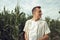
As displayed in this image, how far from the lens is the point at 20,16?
2857 millimetres

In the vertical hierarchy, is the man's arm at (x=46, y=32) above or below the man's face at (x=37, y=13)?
below

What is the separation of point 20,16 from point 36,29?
1.08ft

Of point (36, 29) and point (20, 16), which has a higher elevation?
point (20, 16)

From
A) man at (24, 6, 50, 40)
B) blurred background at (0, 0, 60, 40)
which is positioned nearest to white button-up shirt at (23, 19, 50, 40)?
man at (24, 6, 50, 40)

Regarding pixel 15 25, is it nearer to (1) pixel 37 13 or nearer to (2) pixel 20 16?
(2) pixel 20 16

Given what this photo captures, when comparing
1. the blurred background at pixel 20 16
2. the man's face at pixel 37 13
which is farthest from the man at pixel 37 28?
the blurred background at pixel 20 16

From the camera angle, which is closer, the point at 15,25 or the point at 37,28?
the point at 37,28

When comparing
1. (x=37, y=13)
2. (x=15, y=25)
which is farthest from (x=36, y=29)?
(x=15, y=25)

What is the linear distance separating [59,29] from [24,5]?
1.75 ft

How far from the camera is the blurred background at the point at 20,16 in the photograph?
282cm

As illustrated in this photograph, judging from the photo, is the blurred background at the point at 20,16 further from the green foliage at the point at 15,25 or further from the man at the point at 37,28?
the man at the point at 37,28

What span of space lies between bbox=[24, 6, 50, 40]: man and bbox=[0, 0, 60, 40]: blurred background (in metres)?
0.13

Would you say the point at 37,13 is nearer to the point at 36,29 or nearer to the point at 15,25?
the point at 36,29

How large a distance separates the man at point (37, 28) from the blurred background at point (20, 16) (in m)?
0.13
